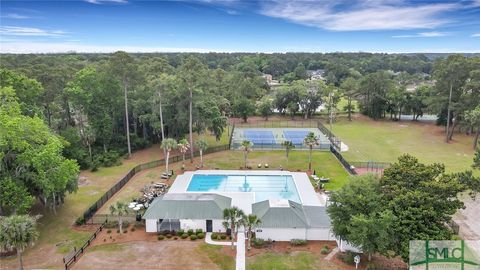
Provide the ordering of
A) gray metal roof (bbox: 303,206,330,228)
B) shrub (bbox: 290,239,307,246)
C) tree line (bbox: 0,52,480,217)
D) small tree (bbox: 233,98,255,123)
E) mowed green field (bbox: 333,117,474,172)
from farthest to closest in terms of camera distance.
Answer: small tree (bbox: 233,98,255,123), mowed green field (bbox: 333,117,474,172), tree line (bbox: 0,52,480,217), gray metal roof (bbox: 303,206,330,228), shrub (bbox: 290,239,307,246)

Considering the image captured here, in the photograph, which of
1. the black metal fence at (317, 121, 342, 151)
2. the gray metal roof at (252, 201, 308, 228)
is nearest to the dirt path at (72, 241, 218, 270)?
the gray metal roof at (252, 201, 308, 228)

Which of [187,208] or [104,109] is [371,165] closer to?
[187,208]

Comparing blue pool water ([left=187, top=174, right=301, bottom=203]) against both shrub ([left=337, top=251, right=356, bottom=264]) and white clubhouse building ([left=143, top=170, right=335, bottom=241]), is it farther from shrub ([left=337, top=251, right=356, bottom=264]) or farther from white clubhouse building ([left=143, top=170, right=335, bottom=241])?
shrub ([left=337, top=251, right=356, bottom=264])

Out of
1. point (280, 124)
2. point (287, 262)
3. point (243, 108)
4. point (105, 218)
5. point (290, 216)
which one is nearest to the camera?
point (287, 262)

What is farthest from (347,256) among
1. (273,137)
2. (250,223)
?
(273,137)

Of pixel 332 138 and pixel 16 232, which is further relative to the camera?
pixel 332 138

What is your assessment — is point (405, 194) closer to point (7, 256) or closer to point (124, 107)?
point (7, 256)
